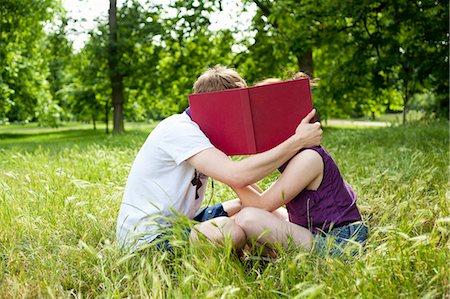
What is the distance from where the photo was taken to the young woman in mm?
2949

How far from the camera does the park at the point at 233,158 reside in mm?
2445

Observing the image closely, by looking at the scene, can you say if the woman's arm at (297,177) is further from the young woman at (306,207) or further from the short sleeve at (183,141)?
the short sleeve at (183,141)

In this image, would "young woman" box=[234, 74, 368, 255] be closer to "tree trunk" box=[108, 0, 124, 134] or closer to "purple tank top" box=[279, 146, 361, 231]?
"purple tank top" box=[279, 146, 361, 231]

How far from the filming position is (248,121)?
2.96 metres

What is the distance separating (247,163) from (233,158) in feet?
14.9

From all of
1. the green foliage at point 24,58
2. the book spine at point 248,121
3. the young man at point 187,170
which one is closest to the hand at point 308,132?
the young man at point 187,170

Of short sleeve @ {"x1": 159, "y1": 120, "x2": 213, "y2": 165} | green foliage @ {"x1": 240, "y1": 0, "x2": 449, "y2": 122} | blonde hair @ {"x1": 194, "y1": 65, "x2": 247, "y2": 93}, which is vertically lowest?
short sleeve @ {"x1": 159, "y1": 120, "x2": 213, "y2": 165}

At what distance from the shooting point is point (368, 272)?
86.8 inches

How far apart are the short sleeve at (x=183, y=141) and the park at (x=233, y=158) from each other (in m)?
0.51

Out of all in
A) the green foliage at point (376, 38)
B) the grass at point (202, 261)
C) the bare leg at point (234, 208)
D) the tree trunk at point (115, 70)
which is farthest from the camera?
the tree trunk at point (115, 70)

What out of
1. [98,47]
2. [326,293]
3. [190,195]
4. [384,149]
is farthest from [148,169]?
[98,47]

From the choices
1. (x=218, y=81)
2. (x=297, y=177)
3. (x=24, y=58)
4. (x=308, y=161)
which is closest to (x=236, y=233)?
(x=297, y=177)

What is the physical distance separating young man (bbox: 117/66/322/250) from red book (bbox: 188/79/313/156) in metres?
0.10

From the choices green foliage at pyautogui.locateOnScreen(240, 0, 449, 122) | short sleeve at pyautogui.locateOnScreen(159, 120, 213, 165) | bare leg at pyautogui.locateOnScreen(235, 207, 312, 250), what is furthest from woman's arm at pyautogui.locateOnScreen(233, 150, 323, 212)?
green foliage at pyautogui.locateOnScreen(240, 0, 449, 122)
